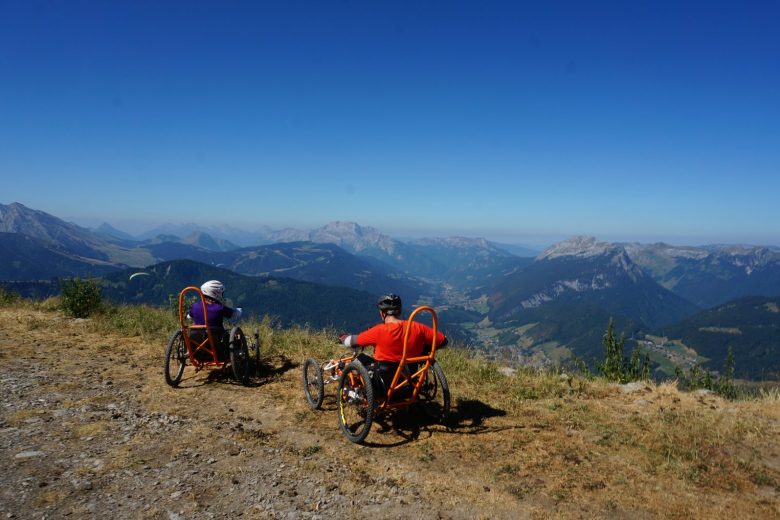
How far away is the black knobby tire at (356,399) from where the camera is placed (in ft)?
20.7

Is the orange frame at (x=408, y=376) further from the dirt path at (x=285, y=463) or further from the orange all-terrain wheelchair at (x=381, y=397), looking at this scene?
the dirt path at (x=285, y=463)

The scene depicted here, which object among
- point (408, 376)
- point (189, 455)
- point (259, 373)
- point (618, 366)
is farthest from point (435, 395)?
point (618, 366)

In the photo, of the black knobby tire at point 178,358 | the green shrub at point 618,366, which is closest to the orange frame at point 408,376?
the black knobby tire at point 178,358

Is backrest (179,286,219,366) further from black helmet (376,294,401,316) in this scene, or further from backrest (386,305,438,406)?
backrest (386,305,438,406)

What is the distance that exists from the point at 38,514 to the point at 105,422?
2.57m

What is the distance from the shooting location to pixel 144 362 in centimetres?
1025

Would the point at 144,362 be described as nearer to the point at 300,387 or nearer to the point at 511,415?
the point at 300,387

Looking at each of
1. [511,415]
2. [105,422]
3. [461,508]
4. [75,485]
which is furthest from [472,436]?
[105,422]

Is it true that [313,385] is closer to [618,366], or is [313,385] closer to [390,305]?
[390,305]

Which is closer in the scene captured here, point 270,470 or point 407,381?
point 270,470

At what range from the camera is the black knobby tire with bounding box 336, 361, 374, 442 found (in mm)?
6312

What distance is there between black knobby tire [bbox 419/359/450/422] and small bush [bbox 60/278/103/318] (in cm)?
1321

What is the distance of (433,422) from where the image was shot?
7312 millimetres

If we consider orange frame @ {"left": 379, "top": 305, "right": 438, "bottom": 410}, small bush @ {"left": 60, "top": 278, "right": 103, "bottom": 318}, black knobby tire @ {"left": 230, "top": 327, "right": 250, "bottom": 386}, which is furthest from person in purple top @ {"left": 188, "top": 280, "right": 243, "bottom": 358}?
small bush @ {"left": 60, "top": 278, "right": 103, "bottom": 318}
